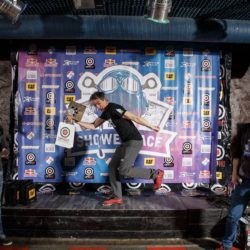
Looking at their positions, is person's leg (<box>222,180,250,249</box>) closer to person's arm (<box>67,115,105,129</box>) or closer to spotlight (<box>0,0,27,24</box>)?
person's arm (<box>67,115,105,129</box>)

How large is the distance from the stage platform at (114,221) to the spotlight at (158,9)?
2501mm

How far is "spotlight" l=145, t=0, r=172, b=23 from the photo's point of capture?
4012 millimetres

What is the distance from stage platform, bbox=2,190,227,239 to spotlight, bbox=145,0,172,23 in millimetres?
2501

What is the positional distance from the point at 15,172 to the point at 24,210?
128 cm

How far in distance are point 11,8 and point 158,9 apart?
68.7 inches

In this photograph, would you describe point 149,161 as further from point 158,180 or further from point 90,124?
point 90,124

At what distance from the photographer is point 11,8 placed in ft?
13.0

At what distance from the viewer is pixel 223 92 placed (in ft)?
18.5

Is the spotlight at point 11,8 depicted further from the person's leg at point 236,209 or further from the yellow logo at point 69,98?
the person's leg at point 236,209

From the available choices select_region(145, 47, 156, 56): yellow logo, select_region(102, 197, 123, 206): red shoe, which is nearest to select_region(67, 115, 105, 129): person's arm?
select_region(102, 197, 123, 206): red shoe


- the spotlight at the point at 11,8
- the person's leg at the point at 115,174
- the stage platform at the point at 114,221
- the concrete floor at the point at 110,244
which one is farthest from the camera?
the person's leg at the point at 115,174

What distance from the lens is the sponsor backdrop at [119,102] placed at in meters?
5.60

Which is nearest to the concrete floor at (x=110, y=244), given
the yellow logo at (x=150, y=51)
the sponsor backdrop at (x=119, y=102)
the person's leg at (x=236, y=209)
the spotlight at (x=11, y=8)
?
the person's leg at (x=236, y=209)

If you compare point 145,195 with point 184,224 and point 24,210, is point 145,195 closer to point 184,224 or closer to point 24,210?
point 184,224
